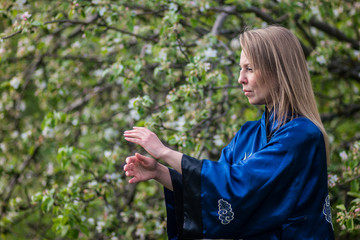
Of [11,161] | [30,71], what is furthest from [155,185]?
[30,71]

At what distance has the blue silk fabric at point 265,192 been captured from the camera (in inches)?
65.5

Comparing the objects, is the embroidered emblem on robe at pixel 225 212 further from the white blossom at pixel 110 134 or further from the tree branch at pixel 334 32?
the tree branch at pixel 334 32

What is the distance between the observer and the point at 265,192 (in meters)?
1.66

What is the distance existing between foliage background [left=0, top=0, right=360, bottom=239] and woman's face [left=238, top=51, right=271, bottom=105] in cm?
77

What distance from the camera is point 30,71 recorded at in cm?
405

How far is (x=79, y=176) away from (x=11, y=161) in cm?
127

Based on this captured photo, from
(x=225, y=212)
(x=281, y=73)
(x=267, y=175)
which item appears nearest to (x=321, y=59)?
(x=281, y=73)


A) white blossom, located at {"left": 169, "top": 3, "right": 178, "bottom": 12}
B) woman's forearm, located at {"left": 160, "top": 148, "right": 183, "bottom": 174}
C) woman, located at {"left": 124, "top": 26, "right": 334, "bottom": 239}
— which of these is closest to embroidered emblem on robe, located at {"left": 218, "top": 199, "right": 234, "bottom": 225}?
woman, located at {"left": 124, "top": 26, "right": 334, "bottom": 239}

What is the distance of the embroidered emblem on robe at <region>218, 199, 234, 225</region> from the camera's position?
1.67 meters

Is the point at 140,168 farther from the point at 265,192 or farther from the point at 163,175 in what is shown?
the point at 265,192

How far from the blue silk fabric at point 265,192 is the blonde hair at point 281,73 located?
0.31 feet

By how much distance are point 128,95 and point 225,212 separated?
9.14ft

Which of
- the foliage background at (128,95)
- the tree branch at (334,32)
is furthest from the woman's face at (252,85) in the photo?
the tree branch at (334,32)

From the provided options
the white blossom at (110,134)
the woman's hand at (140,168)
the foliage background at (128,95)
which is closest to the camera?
the woman's hand at (140,168)
